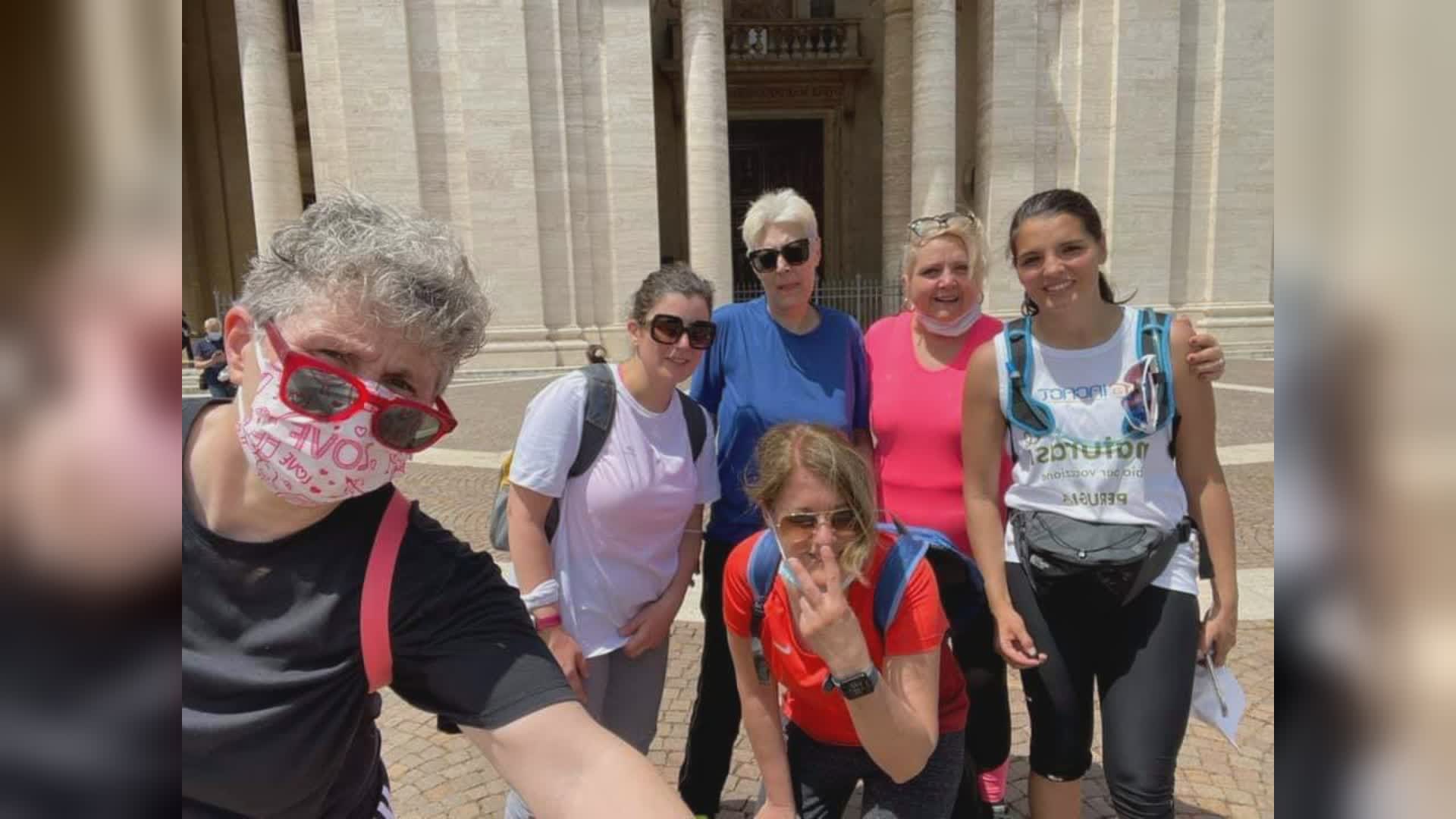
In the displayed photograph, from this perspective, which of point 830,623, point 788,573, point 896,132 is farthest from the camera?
point 896,132

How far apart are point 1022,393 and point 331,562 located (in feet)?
5.69

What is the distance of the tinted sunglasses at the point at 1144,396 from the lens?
213 centimetres

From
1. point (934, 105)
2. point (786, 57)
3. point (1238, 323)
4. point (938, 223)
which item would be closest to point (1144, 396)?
point (938, 223)

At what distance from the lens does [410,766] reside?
130 inches

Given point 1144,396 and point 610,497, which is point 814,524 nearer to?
point 610,497

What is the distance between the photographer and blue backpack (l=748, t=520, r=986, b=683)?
212 cm

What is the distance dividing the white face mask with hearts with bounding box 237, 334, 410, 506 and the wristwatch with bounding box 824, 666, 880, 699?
3.76ft

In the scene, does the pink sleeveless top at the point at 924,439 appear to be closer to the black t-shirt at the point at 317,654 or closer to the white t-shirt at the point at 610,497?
the white t-shirt at the point at 610,497

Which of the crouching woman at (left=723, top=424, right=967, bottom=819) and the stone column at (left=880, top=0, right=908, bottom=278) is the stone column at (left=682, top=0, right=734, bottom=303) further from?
the crouching woman at (left=723, top=424, right=967, bottom=819)

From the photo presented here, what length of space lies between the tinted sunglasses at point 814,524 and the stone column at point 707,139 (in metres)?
13.8

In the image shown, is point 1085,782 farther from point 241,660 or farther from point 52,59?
point 52,59

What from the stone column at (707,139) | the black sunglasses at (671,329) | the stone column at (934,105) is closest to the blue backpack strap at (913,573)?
the black sunglasses at (671,329)

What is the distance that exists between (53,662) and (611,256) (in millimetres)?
16297

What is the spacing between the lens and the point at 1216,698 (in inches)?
85.9
